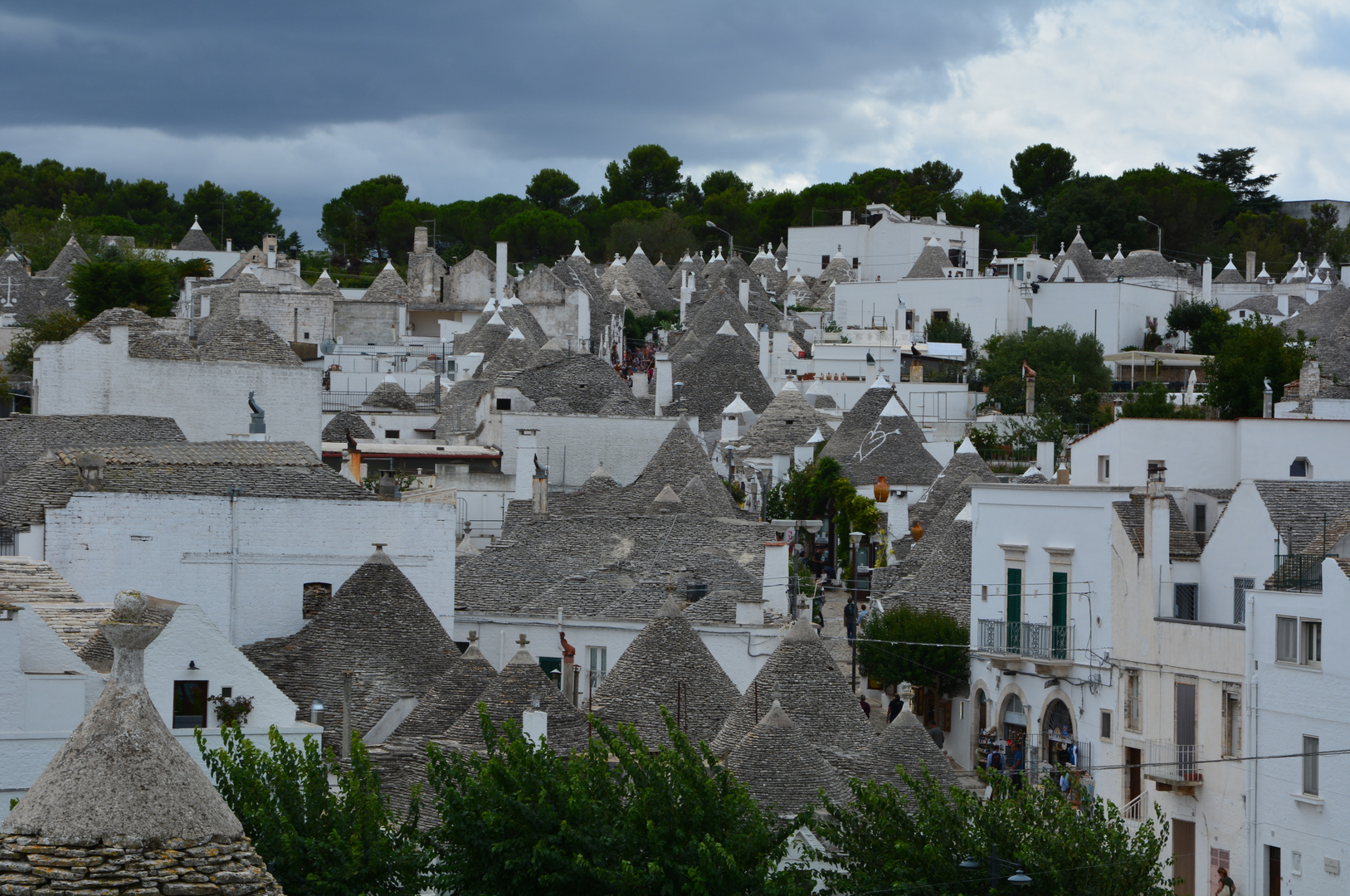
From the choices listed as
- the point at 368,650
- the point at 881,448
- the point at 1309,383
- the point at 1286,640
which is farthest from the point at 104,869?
the point at 881,448

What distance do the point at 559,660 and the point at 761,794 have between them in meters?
15.8

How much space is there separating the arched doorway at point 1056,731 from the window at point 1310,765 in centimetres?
759

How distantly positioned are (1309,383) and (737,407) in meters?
26.2

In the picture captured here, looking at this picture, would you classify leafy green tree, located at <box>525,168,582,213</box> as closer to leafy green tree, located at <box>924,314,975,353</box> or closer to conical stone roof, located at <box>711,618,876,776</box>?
leafy green tree, located at <box>924,314,975,353</box>

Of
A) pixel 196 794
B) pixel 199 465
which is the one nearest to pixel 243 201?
pixel 199 465

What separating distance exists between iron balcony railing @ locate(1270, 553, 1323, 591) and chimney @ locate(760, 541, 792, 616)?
1414cm

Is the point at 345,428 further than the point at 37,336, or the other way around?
the point at 37,336

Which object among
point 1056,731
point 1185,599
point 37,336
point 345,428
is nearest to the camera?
point 1185,599

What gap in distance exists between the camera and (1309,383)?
63312 mm

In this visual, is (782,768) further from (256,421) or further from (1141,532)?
(256,421)

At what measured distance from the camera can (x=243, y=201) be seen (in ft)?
472

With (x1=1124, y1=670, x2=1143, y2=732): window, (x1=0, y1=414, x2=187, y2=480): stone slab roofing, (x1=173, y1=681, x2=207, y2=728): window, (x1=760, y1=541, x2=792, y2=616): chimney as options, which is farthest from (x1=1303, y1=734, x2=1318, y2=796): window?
(x1=0, y1=414, x2=187, y2=480): stone slab roofing

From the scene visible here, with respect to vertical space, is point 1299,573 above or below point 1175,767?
above

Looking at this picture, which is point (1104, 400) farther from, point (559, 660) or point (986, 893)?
point (986, 893)
